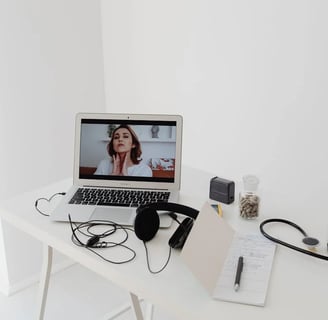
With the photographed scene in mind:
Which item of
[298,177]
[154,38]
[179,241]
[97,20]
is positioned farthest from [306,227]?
[97,20]

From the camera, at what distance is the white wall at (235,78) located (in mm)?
2021

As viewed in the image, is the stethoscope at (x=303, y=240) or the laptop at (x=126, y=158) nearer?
the stethoscope at (x=303, y=240)

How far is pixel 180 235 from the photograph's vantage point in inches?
47.0

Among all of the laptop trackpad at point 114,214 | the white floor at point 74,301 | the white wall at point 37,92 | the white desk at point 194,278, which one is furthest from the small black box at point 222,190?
the white wall at point 37,92

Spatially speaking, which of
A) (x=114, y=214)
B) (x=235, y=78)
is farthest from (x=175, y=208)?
(x=235, y=78)

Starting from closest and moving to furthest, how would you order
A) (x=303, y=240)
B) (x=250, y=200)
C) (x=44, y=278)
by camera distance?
1. (x=303, y=240)
2. (x=250, y=200)
3. (x=44, y=278)

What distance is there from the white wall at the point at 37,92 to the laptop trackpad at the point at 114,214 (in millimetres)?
1052

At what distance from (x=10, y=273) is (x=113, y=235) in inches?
52.4

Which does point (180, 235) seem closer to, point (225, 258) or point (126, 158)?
Answer: point (225, 258)

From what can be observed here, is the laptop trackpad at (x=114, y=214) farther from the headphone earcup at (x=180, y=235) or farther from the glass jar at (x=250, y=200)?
the glass jar at (x=250, y=200)

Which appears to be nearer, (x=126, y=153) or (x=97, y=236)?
→ (x=97, y=236)

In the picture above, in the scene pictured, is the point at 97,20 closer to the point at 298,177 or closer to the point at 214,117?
the point at 214,117

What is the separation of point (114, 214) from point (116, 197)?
106 millimetres

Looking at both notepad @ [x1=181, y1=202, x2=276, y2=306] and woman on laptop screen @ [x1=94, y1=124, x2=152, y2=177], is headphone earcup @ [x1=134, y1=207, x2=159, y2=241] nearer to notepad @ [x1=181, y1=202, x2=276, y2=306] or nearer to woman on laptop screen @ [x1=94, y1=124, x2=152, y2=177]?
notepad @ [x1=181, y1=202, x2=276, y2=306]
